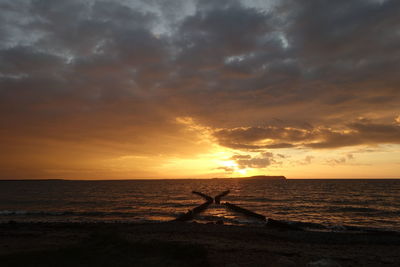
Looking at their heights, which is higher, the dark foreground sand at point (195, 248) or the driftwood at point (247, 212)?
the dark foreground sand at point (195, 248)

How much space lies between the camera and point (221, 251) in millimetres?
14469

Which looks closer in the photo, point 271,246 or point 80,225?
point 271,246

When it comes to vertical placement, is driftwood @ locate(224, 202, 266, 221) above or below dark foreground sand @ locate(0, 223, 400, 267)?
below

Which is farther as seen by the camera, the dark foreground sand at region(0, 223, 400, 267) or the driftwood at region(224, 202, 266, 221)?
the driftwood at region(224, 202, 266, 221)

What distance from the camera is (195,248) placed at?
13.9 m

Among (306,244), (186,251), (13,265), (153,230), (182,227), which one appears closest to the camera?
(13,265)

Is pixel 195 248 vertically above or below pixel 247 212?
above

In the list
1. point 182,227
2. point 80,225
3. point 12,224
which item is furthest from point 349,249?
point 12,224

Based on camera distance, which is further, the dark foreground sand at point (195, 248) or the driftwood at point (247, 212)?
the driftwood at point (247, 212)

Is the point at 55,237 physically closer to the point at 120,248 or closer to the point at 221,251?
the point at 120,248

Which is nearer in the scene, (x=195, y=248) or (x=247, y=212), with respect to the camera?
(x=195, y=248)

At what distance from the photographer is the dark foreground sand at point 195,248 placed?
12383 mm

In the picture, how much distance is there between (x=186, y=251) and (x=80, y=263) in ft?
15.8

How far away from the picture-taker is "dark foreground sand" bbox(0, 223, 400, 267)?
12.4m
